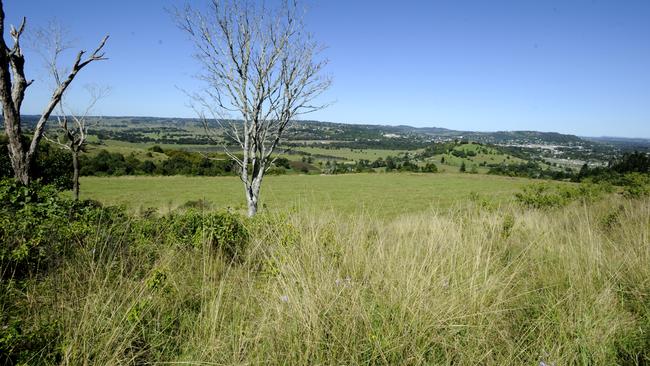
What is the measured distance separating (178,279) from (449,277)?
2.37 meters

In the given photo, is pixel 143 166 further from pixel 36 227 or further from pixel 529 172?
pixel 529 172

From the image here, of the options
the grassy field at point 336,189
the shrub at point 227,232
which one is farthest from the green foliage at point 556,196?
the grassy field at point 336,189

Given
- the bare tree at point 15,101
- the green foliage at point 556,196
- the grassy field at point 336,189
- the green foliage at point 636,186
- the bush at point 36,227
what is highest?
the bare tree at point 15,101

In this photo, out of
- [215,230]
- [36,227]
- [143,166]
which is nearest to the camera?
[36,227]

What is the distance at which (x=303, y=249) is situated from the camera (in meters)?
2.79

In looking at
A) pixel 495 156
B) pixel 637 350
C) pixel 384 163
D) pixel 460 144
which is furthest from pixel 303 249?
pixel 460 144

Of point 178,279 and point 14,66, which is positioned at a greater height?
point 14,66

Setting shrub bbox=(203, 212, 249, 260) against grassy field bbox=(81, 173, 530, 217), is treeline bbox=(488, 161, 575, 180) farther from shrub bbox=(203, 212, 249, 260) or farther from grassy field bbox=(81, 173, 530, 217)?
shrub bbox=(203, 212, 249, 260)

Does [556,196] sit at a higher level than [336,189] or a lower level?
higher

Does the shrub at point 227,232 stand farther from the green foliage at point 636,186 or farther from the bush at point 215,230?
the green foliage at point 636,186

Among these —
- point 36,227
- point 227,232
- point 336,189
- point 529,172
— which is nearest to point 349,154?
point 529,172

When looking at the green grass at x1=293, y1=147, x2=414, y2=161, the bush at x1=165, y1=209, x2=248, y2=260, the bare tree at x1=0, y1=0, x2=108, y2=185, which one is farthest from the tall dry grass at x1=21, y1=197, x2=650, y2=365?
the green grass at x1=293, y1=147, x2=414, y2=161

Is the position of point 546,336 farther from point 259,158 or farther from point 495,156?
point 495,156

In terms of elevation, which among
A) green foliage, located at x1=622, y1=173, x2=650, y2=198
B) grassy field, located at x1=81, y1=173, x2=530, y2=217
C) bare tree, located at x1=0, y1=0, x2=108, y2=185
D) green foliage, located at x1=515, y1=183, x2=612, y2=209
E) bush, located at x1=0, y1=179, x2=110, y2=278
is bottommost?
grassy field, located at x1=81, y1=173, x2=530, y2=217
